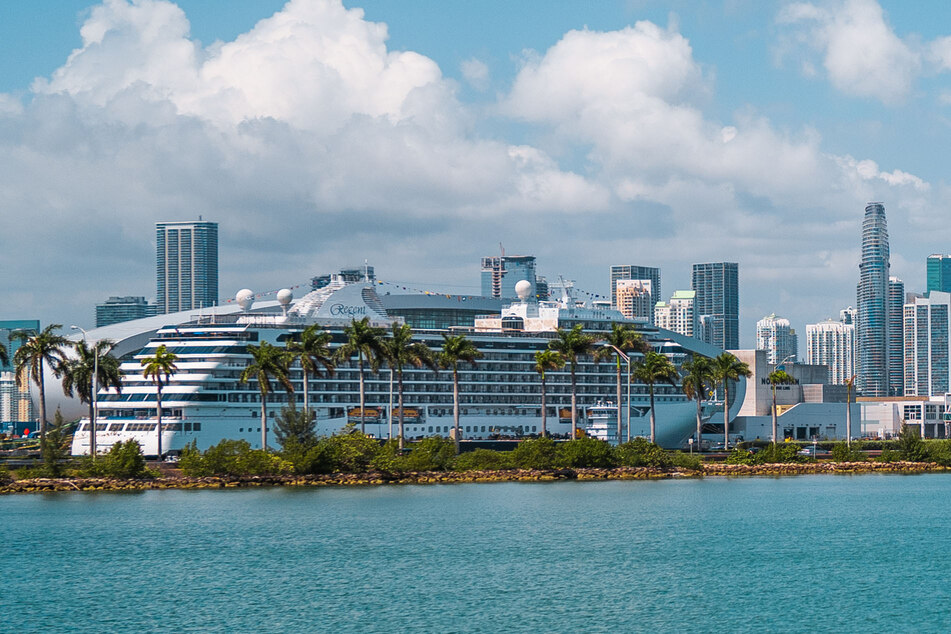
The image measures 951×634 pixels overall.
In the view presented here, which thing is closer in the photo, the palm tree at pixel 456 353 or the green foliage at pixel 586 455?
the green foliage at pixel 586 455

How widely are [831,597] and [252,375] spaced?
260 ft

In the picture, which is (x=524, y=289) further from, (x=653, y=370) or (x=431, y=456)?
(x=431, y=456)

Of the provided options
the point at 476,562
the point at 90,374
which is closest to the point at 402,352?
the point at 90,374

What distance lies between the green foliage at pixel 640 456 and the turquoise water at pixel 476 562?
18.0 meters

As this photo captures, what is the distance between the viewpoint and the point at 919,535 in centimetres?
6594

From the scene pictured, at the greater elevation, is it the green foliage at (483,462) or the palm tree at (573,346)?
the palm tree at (573,346)

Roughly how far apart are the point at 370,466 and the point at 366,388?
32.4 m

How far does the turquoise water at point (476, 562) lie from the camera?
1775 inches

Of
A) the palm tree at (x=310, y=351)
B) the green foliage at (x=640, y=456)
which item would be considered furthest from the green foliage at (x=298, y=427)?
the green foliage at (x=640, y=456)

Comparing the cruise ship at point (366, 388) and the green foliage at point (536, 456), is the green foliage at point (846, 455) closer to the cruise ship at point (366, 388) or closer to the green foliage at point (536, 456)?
the cruise ship at point (366, 388)

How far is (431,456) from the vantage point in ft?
340

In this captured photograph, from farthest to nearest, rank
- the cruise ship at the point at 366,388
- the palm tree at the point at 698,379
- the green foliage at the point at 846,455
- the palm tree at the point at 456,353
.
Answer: the palm tree at the point at 698,379 < the palm tree at the point at 456,353 < the cruise ship at the point at 366,388 < the green foliage at the point at 846,455

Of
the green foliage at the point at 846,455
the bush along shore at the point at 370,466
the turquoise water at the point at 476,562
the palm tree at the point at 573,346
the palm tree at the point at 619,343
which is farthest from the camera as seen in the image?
the palm tree at the point at 619,343

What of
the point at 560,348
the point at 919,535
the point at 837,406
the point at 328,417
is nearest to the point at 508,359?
the point at 560,348
